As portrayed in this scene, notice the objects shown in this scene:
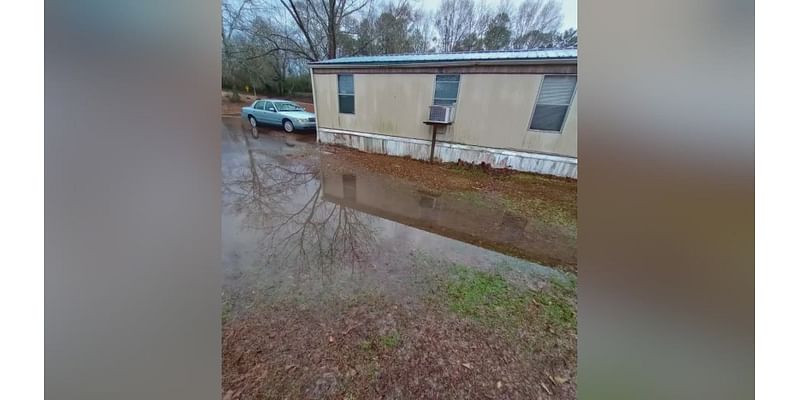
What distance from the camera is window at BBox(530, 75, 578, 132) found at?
1.27 metres

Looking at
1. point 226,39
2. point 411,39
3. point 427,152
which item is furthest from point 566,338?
point 226,39

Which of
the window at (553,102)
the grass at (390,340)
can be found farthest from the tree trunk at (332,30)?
the grass at (390,340)

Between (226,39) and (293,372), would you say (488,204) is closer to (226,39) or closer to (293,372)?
(293,372)

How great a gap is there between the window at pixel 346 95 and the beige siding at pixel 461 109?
0.03m

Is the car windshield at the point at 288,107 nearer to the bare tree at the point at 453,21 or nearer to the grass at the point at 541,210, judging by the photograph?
the bare tree at the point at 453,21

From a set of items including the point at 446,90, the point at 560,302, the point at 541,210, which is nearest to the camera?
the point at 560,302

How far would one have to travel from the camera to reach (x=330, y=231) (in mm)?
1310

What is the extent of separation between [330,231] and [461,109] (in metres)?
1.02

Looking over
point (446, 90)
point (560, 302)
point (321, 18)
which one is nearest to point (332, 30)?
point (321, 18)

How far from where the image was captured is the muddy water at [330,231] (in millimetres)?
1102

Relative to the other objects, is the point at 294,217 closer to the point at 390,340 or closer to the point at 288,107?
the point at 288,107
